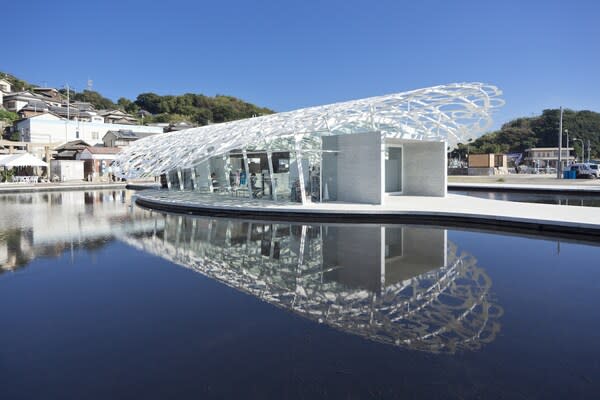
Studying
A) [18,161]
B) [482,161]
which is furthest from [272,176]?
[482,161]

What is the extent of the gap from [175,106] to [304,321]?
89.4 meters

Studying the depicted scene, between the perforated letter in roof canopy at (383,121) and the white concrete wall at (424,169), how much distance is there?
0.60 m

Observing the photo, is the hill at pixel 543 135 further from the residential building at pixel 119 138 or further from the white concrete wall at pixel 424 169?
the white concrete wall at pixel 424 169

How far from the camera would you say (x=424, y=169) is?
1914cm

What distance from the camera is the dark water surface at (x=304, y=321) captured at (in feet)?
11.3

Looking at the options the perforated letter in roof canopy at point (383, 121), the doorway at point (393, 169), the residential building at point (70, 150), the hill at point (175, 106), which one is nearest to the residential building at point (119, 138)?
the residential building at point (70, 150)

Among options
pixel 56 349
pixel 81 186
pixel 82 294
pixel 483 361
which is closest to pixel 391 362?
pixel 483 361

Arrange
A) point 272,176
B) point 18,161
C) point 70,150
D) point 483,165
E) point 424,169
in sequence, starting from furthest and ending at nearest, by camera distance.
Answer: point 483,165 → point 70,150 → point 18,161 → point 424,169 → point 272,176

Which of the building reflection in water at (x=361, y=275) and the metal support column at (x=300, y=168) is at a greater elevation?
A: the metal support column at (x=300, y=168)

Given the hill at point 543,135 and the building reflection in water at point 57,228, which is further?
the hill at point 543,135

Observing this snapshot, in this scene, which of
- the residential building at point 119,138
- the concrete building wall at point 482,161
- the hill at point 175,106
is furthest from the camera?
the hill at point 175,106

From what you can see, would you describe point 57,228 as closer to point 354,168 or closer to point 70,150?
point 354,168

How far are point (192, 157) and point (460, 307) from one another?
13971 millimetres

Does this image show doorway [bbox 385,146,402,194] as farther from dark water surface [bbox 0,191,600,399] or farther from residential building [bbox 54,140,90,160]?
residential building [bbox 54,140,90,160]
